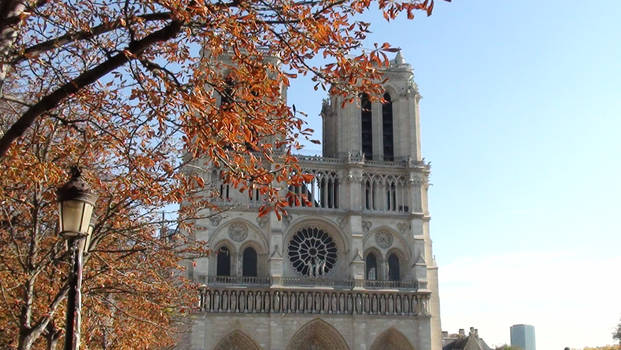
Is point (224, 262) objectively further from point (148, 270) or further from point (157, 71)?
point (157, 71)

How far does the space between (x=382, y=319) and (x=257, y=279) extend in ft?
23.9

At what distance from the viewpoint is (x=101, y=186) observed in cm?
1172

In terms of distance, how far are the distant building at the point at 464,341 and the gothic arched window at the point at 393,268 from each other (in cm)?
932

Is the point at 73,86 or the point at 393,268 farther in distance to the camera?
the point at 393,268

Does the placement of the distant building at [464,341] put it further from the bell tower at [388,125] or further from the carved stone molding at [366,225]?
the bell tower at [388,125]

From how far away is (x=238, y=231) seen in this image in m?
39.9

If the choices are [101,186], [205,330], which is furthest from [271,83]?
[205,330]

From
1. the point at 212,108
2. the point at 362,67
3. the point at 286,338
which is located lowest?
the point at 286,338

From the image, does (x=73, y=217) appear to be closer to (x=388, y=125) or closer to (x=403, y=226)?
(x=403, y=226)

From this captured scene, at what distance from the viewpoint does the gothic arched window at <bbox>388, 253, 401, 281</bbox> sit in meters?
41.8

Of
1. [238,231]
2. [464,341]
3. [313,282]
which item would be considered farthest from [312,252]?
[464,341]

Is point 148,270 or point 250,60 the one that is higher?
point 250,60

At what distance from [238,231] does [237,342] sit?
602 centimetres

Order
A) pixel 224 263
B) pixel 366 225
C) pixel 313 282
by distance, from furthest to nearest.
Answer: pixel 366 225 → pixel 224 263 → pixel 313 282
